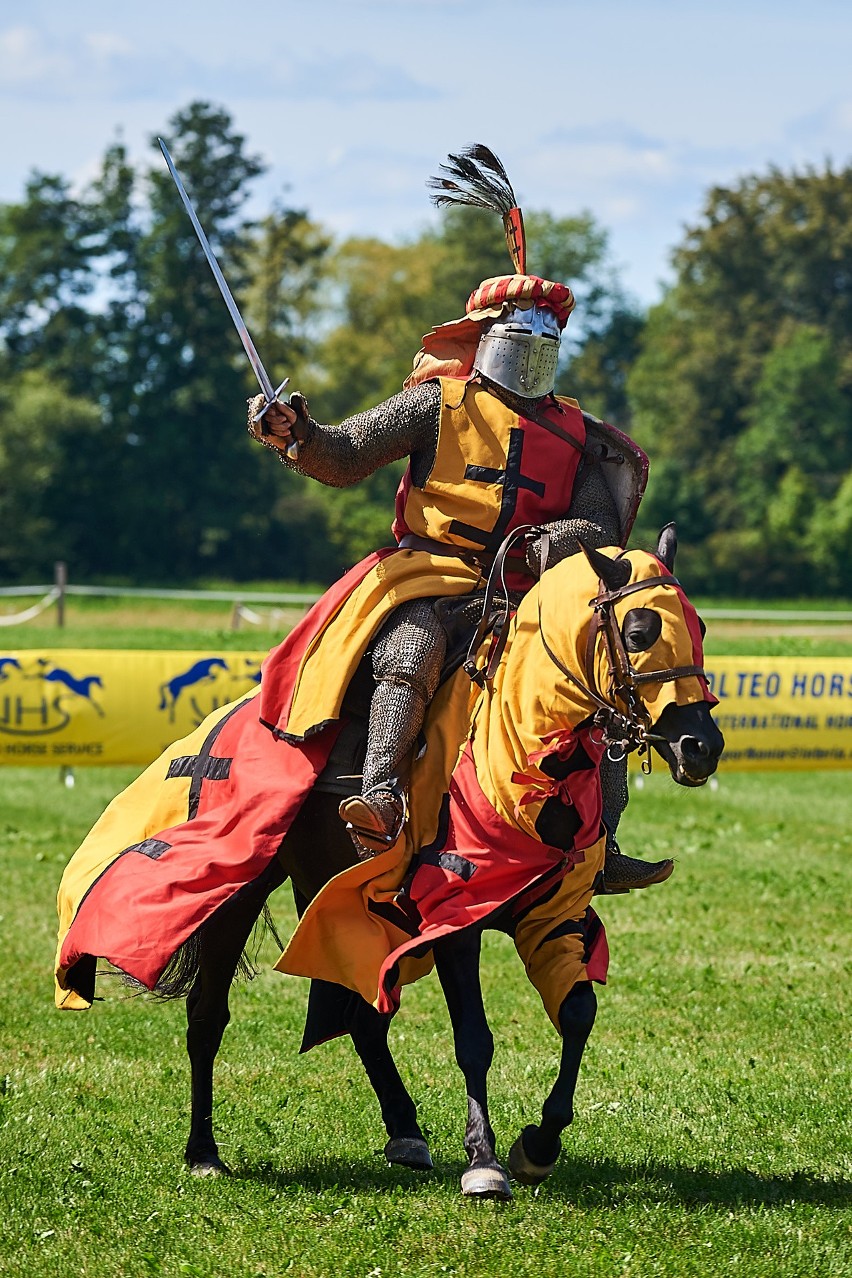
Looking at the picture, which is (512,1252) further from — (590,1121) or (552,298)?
(552,298)

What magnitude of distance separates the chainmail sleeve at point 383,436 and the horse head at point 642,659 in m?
0.91

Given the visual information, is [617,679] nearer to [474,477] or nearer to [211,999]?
[474,477]

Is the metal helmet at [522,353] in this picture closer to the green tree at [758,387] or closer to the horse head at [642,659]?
the horse head at [642,659]

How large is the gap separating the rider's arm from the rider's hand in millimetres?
55

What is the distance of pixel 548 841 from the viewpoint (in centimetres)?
526

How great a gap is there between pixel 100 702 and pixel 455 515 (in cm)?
1029

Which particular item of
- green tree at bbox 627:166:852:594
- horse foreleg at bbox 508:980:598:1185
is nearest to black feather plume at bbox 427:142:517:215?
horse foreleg at bbox 508:980:598:1185

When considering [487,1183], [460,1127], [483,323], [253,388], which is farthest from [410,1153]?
[253,388]

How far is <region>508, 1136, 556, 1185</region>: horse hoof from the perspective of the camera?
18.0 feet

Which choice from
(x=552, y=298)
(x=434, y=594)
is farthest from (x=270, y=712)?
(x=552, y=298)

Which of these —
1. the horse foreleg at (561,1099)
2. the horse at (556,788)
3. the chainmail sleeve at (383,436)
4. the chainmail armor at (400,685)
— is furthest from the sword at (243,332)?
the horse foreleg at (561,1099)

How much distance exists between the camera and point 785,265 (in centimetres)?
6041

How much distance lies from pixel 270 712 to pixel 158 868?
70 centimetres

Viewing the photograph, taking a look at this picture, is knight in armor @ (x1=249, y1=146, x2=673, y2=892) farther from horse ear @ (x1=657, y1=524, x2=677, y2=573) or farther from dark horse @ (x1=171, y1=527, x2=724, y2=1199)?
horse ear @ (x1=657, y1=524, x2=677, y2=573)
